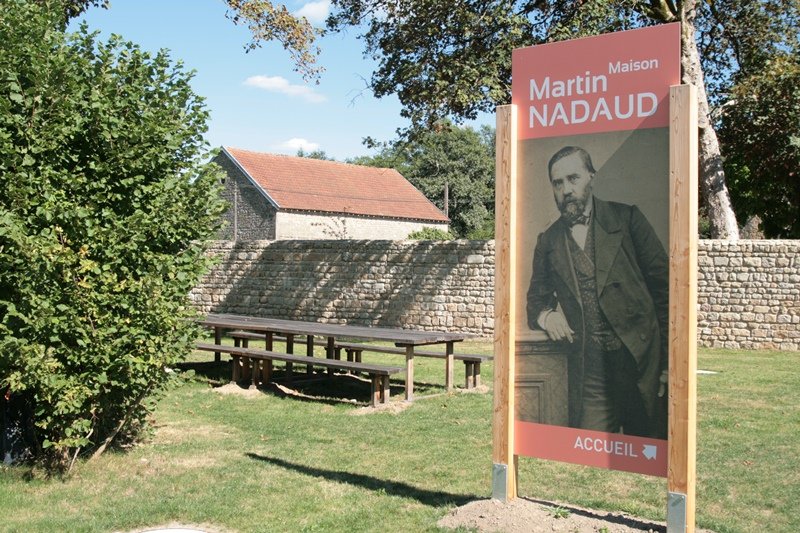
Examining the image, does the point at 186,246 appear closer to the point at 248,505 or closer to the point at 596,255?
the point at 248,505

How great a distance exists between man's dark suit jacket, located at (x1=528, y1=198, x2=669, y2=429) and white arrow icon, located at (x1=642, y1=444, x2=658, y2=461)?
5.3 inches

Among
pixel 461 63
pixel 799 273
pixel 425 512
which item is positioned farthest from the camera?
pixel 461 63

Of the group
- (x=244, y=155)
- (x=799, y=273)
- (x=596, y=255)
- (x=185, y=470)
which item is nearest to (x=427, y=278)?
(x=799, y=273)

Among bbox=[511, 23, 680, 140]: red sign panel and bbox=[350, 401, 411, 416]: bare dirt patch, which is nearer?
bbox=[511, 23, 680, 140]: red sign panel

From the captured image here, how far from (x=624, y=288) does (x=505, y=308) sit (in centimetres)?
70

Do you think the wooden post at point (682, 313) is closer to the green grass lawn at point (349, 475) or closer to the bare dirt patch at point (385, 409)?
the green grass lawn at point (349, 475)

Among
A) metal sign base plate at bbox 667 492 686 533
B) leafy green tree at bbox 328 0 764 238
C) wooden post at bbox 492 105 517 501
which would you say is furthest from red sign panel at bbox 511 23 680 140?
leafy green tree at bbox 328 0 764 238

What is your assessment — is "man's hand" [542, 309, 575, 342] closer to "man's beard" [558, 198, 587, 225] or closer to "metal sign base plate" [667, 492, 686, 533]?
"man's beard" [558, 198, 587, 225]

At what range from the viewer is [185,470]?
6051 millimetres

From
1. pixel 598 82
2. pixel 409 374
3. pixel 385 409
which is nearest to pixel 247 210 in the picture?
pixel 409 374

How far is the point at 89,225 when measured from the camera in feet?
17.5

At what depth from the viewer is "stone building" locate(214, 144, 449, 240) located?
118ft

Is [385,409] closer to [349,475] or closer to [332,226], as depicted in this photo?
[349,475]

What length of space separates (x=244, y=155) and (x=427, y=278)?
69.3 ft
